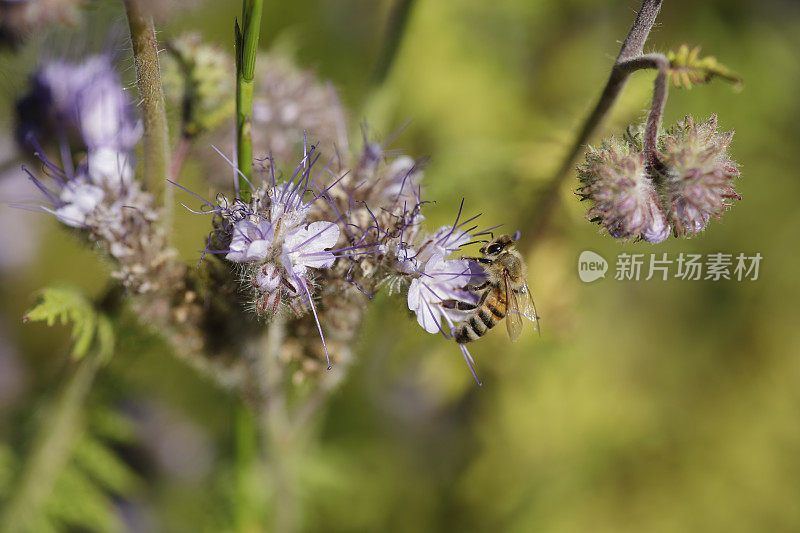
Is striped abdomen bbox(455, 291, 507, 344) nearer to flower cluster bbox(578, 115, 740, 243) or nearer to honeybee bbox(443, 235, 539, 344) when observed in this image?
honeybee bbox(443, 235, 539, 344)

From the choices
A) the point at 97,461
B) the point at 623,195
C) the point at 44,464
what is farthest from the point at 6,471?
the point at 623,195

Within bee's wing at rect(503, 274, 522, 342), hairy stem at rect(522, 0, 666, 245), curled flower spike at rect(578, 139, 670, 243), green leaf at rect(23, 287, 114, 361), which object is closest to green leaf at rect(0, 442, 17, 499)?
green leaf at rect(23, 287, 114, 361)

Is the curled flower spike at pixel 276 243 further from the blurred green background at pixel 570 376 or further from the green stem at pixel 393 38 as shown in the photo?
the blurred green background at pixel 570 376

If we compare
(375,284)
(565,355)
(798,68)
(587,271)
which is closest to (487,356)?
(565,355)

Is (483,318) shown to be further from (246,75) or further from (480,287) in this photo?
(246,75)

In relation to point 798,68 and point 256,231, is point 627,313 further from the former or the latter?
point 256,231

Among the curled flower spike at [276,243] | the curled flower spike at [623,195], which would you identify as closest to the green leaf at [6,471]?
the curled flower spike at [276,243]
